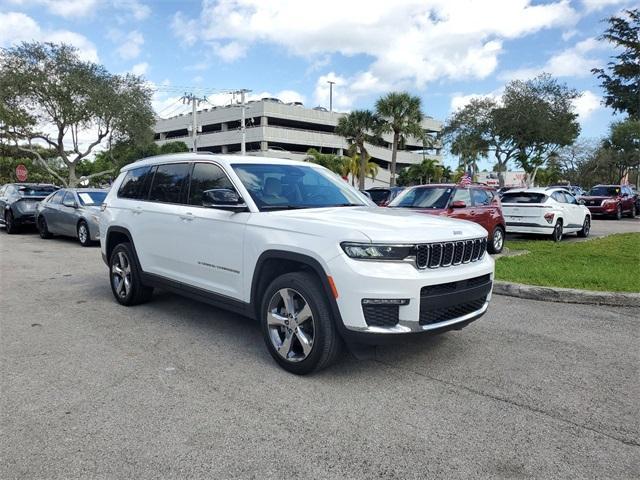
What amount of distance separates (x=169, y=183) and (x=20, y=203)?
41.7 ft

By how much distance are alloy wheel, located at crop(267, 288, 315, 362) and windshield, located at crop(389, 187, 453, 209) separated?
22.7 feet

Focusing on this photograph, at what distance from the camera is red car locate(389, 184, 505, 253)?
10453mm

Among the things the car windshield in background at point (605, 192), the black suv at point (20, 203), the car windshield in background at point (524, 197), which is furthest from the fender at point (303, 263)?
the car windshield in background at point (605, 192)

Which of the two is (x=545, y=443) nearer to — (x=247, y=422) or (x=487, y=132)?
(x=247, y=422)

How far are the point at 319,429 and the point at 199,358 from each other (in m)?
1.65

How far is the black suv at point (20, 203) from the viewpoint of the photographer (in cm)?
1575

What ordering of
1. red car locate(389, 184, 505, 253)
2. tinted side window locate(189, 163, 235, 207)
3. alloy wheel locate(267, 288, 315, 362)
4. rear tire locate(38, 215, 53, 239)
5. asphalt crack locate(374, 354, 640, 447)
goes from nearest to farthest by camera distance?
asphalt crack locate(374, 354, 640, 447)
alloy wheel locate(267, 288, 315, 362)
tinted side window locate(189, 163, 235, 207)
red car locate(389, 184, 505, 253)
rear tire locate(38, 215, 53, 239)

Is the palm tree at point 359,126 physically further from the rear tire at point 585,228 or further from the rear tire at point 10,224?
the rear tire at point 10,224

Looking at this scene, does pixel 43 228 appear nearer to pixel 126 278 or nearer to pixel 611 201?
pixel 126 278

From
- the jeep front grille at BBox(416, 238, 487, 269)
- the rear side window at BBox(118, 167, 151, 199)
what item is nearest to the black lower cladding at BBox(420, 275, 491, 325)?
the jeep front grille at BBox(416, 238, 487, 269)

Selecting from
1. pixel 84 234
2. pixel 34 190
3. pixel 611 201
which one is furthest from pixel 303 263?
pixel 611 201

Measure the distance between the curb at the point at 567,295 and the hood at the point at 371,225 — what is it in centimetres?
288

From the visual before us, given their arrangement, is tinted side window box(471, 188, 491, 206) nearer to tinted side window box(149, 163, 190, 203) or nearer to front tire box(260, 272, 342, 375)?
tinted side window box(149, 163, 190, 203)

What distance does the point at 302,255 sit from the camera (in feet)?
12.9
